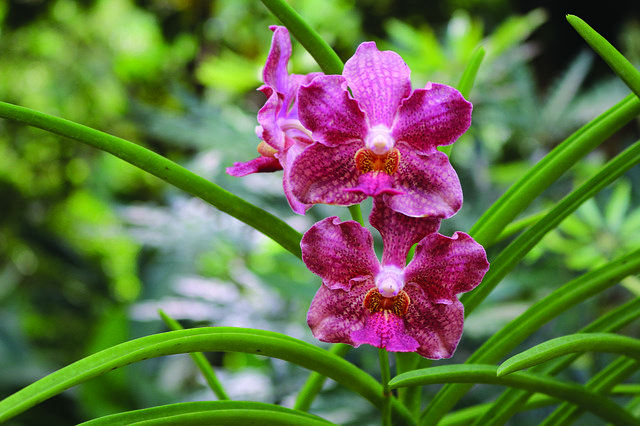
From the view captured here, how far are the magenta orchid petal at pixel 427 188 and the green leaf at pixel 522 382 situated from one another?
0.10 m

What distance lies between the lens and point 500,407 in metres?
0.48

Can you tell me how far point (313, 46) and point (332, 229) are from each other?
14 centimetres

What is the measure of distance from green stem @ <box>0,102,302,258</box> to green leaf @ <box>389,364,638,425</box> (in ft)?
0.46

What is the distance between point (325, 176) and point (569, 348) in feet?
0.64

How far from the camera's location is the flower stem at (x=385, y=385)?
400mm

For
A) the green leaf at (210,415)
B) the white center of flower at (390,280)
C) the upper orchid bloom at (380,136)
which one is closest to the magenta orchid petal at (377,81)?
the upper orchid bloom at (380,136)

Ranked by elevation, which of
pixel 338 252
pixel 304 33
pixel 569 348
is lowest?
pixel 569 348

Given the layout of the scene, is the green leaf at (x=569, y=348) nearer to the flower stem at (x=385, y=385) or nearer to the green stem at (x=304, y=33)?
the flower stem at (x=385, y=385)

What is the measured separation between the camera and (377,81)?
39 cm

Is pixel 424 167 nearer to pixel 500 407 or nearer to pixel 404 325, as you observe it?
pixel 404 325

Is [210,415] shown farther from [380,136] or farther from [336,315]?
[380,136]

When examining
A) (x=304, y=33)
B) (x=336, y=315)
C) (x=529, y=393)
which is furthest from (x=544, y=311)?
(x=304, y=33)

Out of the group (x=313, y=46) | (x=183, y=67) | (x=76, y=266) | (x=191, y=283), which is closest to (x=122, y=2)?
(x=183, y=67)

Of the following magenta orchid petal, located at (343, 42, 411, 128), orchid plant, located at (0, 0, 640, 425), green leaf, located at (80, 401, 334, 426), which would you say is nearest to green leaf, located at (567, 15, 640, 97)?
orchid plant, located at (0, 0, 640, 425)
